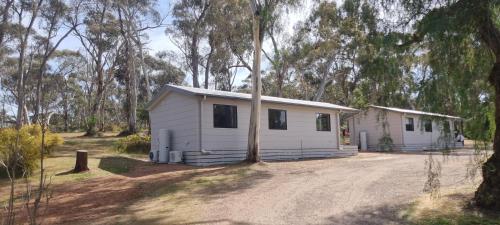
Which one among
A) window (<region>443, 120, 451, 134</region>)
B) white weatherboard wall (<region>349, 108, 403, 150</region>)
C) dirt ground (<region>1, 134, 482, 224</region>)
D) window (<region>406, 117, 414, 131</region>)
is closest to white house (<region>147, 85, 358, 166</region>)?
dirt ground (<region>1, 134, 482, 224</region>)

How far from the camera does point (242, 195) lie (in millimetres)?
9211

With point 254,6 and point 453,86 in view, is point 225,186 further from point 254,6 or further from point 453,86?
point 254,6

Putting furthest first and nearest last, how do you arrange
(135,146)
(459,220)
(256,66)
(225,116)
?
1. (135,146)
2. (225,116)
3. (256,66)
4. (459,220)

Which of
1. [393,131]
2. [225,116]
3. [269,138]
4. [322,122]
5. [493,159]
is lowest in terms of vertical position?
[493,159]

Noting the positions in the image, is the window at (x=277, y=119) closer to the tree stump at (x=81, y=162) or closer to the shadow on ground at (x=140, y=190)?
the shadow on ground at (x=140, y=190)

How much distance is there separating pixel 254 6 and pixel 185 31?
2007cm

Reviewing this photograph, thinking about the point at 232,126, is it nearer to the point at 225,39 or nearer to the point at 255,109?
the point at 255,109

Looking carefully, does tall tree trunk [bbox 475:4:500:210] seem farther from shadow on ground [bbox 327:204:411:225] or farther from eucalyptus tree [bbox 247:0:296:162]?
eucalyptus tree [bbox 247:0:296:162]

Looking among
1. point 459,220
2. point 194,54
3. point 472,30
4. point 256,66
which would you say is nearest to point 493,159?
point 459,220

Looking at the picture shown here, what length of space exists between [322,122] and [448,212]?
13539mm

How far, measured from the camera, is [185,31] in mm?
33969

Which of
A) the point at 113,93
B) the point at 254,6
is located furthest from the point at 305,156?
the point at 113,93

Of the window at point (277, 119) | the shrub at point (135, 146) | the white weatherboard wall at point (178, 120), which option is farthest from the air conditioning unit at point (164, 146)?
the shrub at point (135, 146)

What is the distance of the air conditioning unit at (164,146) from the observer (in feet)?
53.3
